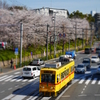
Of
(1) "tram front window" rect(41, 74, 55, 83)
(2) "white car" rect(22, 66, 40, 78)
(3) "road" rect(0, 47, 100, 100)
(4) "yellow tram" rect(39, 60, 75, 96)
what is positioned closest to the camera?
(4) "yellow tram" rect(39, 60, 75, 96)

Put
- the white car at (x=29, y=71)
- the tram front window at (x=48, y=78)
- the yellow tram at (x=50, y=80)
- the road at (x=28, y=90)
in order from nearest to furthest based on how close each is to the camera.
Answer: the yellow tram at (x=50, y=80), the tram front window at (x=48, y=78), the road at (x=28, y=90), the white car at (x=29, y=71)

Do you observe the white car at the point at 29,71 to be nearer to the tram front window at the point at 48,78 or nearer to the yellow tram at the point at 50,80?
the yellow tram at the point at 50,80

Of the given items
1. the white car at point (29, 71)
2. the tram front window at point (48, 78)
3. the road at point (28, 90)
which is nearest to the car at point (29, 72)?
the white car at point (29, 71)

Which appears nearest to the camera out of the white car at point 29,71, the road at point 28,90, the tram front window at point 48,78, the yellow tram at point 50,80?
the yellow tram at point 50,80

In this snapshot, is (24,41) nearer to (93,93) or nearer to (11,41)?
(11,41)

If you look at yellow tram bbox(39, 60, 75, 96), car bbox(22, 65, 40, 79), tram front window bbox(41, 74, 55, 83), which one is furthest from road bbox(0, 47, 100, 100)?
tram front window bbox(41, 74, 55, 83)

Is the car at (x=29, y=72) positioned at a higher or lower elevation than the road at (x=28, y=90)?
higher

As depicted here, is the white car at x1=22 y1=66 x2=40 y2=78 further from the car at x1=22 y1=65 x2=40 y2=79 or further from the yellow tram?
the yellow tram

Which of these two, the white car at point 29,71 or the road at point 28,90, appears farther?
the white car at point 29,71

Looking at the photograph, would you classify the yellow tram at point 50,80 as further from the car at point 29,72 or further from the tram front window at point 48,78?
the car at point 29,72

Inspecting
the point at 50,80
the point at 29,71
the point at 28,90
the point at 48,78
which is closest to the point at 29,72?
the point at 29,71

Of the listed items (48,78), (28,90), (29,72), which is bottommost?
(28,90)

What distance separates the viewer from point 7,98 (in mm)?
26047

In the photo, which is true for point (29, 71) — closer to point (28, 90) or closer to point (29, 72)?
point (29, 72)
